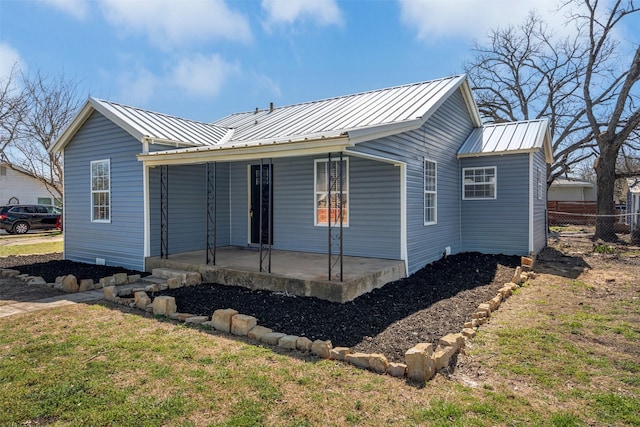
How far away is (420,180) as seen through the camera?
838 centimetres

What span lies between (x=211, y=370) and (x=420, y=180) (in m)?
6.09

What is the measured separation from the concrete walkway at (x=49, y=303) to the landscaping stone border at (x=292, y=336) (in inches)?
11.7

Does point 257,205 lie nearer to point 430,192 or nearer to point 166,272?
point 166,272

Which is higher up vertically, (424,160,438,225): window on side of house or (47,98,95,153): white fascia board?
(47,98,95,153): white fascia board

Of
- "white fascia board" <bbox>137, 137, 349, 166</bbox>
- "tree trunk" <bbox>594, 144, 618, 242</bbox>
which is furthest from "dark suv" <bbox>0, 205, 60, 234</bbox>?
"tree trunk" <bbox>594, 144, 618, 242</bbox>

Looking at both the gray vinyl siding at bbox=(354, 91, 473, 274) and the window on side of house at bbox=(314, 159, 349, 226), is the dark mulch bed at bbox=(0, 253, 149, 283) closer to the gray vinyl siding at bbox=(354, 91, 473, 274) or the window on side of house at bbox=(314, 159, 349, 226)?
the window on side of house at bbox=(314, 159, 349, 226)

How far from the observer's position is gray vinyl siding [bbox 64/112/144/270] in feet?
28.0

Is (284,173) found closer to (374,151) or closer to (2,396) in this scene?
(374,151)

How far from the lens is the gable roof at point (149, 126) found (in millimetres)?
8258

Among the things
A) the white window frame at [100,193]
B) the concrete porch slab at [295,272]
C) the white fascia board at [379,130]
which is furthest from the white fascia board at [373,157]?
the white window frame at [100,193]

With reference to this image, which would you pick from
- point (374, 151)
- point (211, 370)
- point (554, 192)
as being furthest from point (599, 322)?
point (554, 192)

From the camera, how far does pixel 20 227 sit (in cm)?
1917

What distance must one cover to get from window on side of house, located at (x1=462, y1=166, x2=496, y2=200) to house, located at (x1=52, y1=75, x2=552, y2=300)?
0.09 ft

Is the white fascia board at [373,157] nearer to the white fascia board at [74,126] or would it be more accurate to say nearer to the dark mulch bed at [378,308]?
the dark mulch bed at [378,308]
